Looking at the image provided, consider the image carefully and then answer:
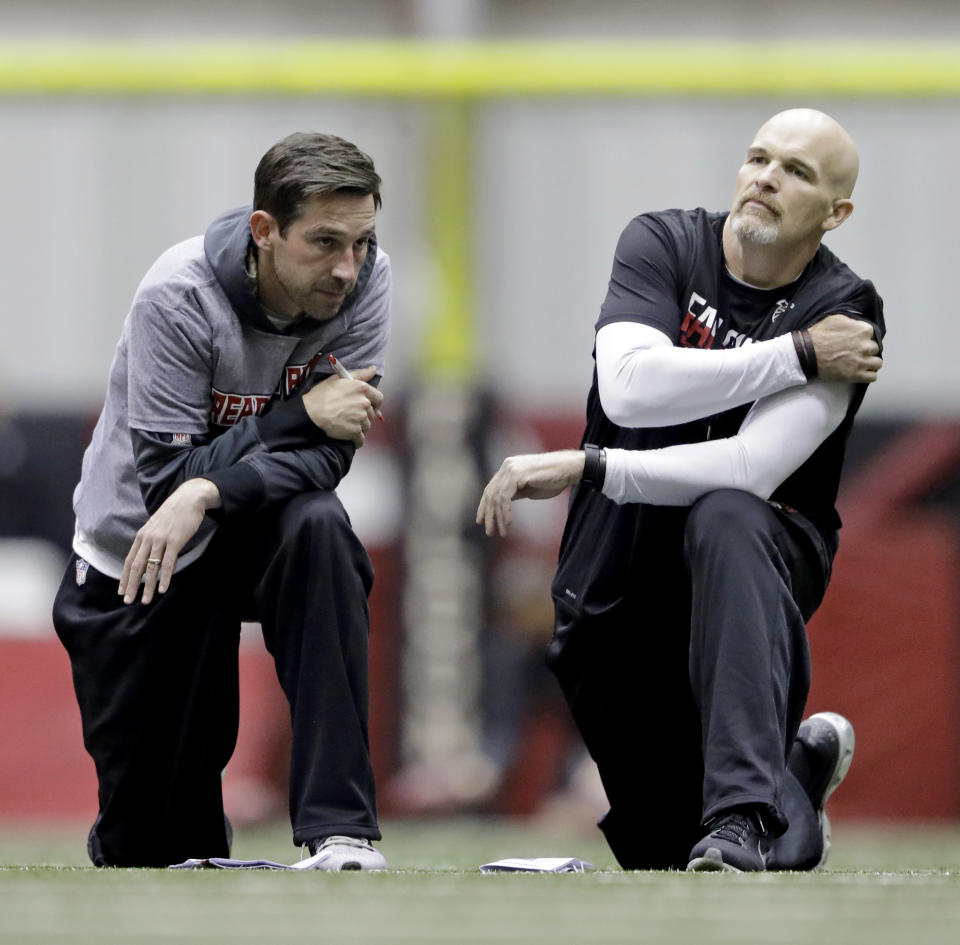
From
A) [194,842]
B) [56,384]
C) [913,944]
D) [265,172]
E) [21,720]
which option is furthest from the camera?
[56,384]

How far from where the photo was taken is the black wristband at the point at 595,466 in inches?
113

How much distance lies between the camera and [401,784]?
5.53m

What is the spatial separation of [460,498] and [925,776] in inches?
57.3

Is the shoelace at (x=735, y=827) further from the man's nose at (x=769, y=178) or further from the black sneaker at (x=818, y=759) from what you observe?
the man's nose at (x=769, y=178)

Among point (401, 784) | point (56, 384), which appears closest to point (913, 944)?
point (401, 784)

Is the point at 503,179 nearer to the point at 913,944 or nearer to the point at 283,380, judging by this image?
the point at 283,380

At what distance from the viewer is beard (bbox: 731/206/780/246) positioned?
2.97m

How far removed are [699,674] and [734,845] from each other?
0.85 feet

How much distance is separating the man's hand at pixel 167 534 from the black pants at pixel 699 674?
0.61 metres

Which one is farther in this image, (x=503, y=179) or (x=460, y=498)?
(x=503, y=179)

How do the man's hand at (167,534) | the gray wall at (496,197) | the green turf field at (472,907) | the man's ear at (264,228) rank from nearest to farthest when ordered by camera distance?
1. the green turf field at (472,907)
2. the man's hand at (167,534)
3. the man's ear at (264,228)
4. the gray wall at (496,197)

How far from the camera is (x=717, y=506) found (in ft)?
9.16

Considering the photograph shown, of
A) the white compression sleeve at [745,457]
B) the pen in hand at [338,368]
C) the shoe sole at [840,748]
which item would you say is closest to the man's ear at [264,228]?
the pen in hand at [338,368]

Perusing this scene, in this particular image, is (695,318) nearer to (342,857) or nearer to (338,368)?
(338,368)
